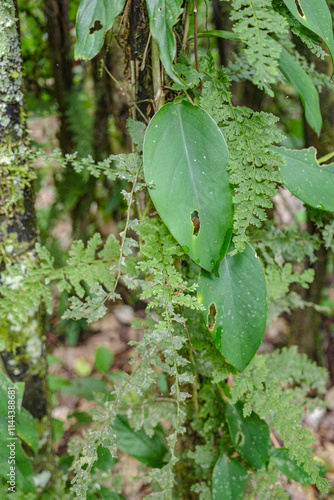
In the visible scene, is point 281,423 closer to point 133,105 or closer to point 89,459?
point 89,459

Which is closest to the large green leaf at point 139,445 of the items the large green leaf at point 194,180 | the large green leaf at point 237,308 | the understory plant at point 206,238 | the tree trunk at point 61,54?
the understory plant at point 206,238

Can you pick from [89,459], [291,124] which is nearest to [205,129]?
[89,459]

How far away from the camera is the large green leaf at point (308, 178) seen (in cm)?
62

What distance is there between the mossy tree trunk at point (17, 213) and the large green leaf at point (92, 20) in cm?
23

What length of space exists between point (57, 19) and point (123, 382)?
1399 millimetres

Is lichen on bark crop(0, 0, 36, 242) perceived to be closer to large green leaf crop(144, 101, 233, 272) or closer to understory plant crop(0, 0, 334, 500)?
understory plant crop(0, 0, 334, 500)

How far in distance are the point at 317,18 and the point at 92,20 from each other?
13.5 inches

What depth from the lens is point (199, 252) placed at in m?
0.56

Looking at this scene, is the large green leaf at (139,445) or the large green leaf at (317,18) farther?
the large green leaf at (139,445)

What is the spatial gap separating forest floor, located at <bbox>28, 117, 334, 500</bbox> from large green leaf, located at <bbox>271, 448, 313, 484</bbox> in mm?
554

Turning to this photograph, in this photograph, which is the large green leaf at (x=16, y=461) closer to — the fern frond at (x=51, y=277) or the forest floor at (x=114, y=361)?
the fern frond at (x=51, y=277)

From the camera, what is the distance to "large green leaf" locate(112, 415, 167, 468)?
77 cm

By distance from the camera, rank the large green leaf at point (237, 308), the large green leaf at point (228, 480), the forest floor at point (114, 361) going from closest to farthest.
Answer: the large green leaf at point (237, 308), the large green leaf at point (228, 480), the forest floor at point (114, 361)

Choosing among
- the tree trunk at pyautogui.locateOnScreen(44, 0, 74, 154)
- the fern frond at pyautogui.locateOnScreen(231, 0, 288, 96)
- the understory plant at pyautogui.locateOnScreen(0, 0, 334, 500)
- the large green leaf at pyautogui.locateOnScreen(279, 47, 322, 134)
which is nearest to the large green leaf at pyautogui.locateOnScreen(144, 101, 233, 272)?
the understory plant at pyautogui.locateOnScreen(0, 0, 334, 500)
